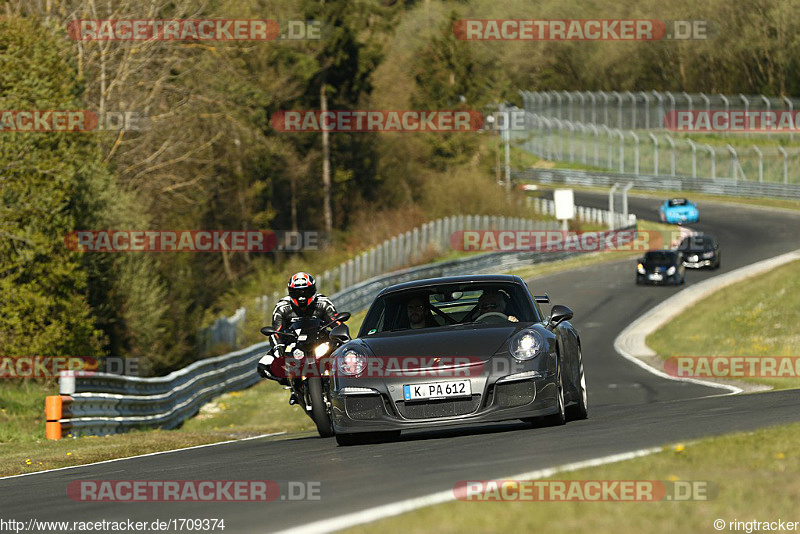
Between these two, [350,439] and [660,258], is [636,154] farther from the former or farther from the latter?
[350,439]

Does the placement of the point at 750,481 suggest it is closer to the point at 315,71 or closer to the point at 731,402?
the point at 731,402

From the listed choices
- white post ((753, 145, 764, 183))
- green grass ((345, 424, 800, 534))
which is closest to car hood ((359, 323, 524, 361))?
green grass ((345, 424, 800, 534))

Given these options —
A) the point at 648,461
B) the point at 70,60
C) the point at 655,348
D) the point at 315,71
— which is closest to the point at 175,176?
the point at 70,60

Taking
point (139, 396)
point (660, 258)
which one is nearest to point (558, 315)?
point (139, 396)

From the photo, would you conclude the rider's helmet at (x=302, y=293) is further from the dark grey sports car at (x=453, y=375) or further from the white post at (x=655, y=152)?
the white post at (x=655, y=152)

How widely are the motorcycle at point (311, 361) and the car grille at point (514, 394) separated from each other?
3.05 metres

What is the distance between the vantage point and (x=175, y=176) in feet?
146

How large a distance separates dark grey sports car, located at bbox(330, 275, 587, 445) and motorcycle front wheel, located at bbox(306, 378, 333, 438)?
170cm

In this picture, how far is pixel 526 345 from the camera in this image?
11023mm

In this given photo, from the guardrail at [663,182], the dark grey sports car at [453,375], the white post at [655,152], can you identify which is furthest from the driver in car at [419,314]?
the white post at [655,152]

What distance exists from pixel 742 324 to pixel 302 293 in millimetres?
19440

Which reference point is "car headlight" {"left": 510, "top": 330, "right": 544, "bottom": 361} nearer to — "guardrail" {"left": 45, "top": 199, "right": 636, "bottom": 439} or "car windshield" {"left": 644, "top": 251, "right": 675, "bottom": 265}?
"guardrail" {"left": 45, "top": 199, "right": 636, "bottom": 439}

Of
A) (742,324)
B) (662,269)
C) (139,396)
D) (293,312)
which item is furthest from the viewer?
(662,269)

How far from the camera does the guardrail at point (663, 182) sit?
76.2 m
